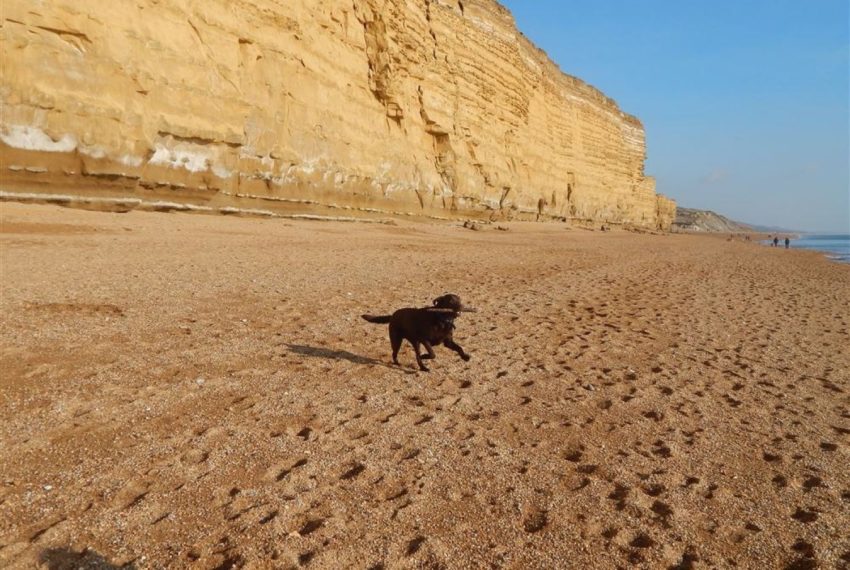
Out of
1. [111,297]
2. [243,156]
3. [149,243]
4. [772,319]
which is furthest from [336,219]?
[772,319]

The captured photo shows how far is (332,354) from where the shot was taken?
17.6ft

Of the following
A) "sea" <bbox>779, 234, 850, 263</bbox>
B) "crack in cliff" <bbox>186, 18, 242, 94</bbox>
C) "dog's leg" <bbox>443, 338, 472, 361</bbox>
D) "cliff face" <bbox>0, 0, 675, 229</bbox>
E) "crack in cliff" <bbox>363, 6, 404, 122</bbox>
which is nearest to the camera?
"dog's leg" <bbox>443, 338, 472, 361</bbox>

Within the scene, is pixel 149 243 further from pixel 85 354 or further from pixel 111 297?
pixel 85 354

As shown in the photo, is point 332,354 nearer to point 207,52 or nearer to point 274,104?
point 207,52

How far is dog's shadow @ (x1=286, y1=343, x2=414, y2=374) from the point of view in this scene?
5234mm

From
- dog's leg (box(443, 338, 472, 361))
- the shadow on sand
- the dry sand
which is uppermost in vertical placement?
dog's leg (box(443, 338, 472, 361))

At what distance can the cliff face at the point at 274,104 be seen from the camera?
12.3 metres

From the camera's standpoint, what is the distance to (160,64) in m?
14.4

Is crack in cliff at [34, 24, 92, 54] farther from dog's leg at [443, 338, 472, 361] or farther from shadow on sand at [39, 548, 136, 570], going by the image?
shadow on sand at [39, 548, 136, 570]

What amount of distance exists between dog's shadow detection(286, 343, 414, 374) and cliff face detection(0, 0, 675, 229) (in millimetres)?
10800

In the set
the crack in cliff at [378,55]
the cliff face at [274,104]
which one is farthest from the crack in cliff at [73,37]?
the crack in cliff at [378,55]

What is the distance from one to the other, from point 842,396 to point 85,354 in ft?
23.7

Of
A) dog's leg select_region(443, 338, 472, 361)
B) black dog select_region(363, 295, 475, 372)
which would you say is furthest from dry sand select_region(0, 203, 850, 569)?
black dog select_region(363, 295, 475, 372)

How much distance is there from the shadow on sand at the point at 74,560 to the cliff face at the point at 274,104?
12.9 metres
